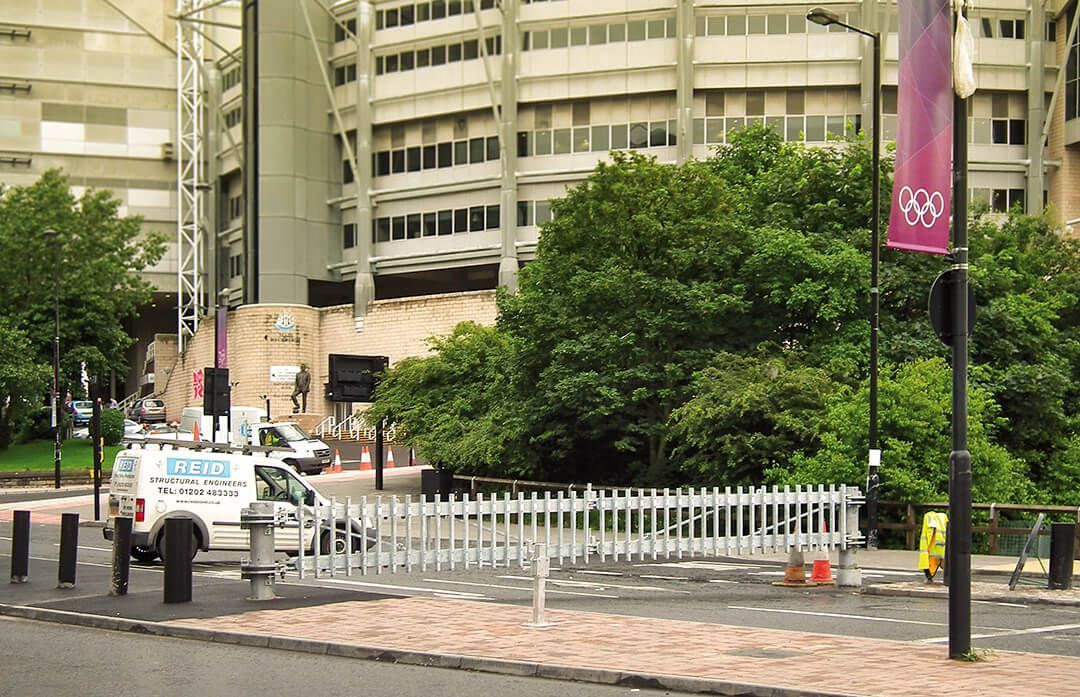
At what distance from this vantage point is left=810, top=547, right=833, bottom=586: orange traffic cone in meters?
21.2

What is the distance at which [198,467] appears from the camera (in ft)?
75.7

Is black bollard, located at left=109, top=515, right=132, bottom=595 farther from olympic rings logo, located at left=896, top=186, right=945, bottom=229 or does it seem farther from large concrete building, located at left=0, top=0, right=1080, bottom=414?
large concrete building, located at left=0, top=0, right=1080, bottom=414

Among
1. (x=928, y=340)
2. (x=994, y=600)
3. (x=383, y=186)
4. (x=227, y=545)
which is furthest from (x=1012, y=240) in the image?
(x=383, y=186)

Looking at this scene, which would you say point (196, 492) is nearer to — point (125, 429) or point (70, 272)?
point (125, 429)

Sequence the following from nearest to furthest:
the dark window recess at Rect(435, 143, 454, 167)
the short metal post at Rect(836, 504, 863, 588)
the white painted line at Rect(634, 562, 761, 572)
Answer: the short metal post at Rect(836, 504, 863, 588)
the white painted line at Rect(634, 562, 761, 572)
the dark window recess at Rect(435, 143, 454, 167)

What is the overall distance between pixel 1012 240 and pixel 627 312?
11612 mm

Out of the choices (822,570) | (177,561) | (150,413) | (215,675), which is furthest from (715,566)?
(150,413)

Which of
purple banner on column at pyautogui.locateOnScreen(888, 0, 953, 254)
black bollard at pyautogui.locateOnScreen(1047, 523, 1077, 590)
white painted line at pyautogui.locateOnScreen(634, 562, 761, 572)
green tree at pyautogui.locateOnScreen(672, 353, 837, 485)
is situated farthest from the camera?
green tree at pyautogui.locateOnScreen(672, 353, 837, 485)

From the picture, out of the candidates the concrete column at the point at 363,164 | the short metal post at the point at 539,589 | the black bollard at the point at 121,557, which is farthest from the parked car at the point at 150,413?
the short metal post at the point at 539,589

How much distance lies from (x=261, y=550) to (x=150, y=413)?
62.5m

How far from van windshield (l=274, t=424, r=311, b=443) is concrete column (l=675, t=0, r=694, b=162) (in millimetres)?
25187

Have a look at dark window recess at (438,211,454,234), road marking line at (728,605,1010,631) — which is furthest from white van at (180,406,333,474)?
road marking line at (728,605,1010,631)

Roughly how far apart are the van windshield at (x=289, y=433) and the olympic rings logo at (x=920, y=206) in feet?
113

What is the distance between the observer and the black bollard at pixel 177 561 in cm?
1656
